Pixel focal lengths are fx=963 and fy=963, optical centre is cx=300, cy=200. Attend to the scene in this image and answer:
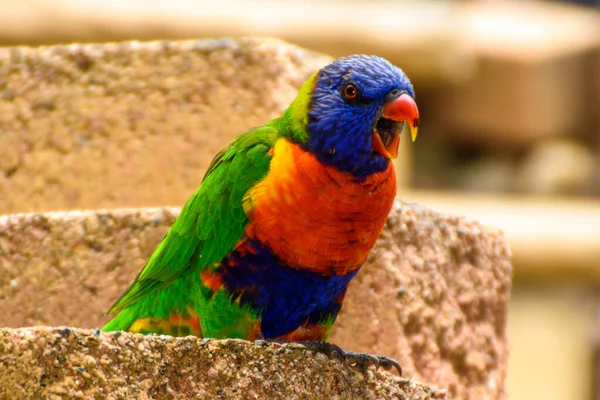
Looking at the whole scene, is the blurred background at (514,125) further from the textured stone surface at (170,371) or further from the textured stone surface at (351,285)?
the textured stone surface at (170,371)

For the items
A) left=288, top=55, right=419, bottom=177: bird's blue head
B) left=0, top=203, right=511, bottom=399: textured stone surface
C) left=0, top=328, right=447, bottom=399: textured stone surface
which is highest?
left=288, top=55, right=419, bottom=177: bird's blue head

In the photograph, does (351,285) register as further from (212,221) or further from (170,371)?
(170,371)

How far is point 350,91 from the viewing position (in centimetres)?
305

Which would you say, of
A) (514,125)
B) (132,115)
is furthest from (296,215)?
(514,125)

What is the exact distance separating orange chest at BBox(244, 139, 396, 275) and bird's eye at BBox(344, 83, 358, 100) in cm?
23

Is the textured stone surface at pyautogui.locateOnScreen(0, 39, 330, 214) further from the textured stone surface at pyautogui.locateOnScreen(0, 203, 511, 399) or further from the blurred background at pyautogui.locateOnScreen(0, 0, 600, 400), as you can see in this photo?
the blurred background at pyautogui.locateOnScreen(0, 0, 600, 400)

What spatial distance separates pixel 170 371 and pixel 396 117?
1050mm

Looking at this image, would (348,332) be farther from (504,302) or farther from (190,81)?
(190,81)

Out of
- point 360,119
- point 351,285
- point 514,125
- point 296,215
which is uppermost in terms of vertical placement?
point 360,119

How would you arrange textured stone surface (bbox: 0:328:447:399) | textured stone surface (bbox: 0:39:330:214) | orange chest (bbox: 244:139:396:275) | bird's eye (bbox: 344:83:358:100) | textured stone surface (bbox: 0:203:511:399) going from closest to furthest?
textured stone surface (bbox: 0:328:447:399) < orange chest (bbox: 244:139:396:275) < bird's eye (bbox: 344:83:358:100) < textured stone surface (bbox: 0:203:511:399) < textured stone surface (bbox: 0:39:330:214)

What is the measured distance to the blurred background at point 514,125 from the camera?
7.74 meters

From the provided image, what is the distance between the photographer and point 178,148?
397 cm

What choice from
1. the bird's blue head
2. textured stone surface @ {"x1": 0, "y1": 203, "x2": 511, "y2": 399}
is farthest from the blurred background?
the bird's blue head

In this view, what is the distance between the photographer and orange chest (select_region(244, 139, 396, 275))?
292 cm
